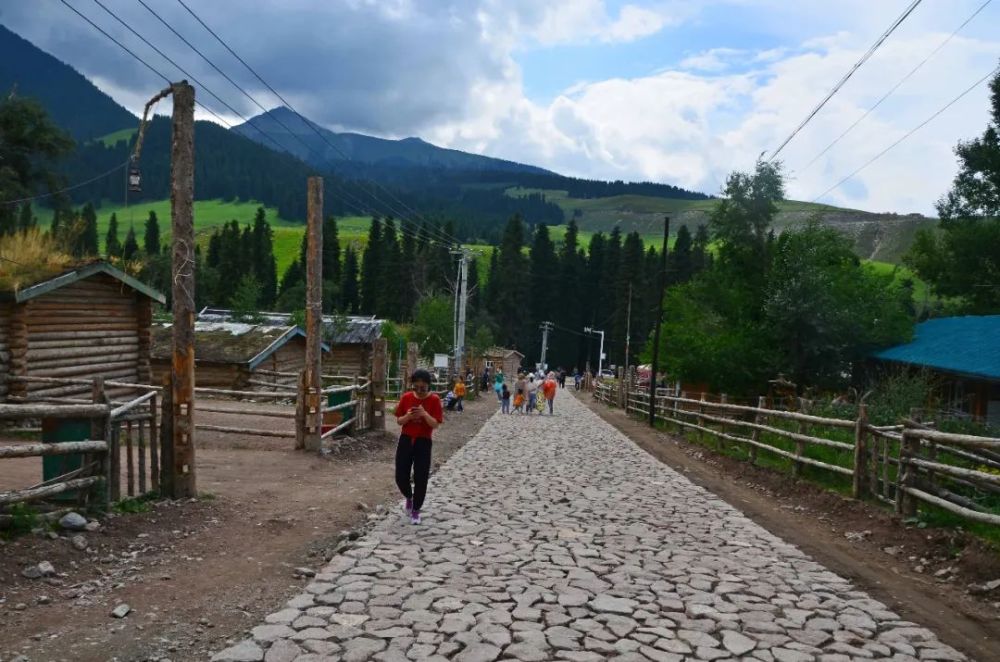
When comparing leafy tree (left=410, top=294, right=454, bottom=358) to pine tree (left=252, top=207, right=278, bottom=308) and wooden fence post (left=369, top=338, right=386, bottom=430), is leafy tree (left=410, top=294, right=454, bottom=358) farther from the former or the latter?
wooden fence post (left=369, top=338, right=386, bottom=430)

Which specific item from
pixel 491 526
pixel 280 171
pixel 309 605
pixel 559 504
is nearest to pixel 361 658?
pixel 309 605

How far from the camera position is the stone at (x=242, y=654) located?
4.50 m

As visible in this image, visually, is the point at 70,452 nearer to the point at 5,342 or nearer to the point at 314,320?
the point at 314,320

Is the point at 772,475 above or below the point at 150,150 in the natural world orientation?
below

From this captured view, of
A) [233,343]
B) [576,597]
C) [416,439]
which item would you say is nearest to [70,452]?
[416,439]

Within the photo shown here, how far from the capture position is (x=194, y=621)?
5.18 metres

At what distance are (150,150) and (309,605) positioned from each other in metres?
217

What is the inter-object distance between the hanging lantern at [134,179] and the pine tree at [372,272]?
278ft

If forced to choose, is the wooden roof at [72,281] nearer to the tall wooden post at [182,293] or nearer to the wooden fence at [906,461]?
the tall wooden post at [182,293]

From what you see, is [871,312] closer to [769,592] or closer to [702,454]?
[702,454]

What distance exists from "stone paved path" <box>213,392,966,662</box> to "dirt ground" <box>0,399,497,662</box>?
404mm

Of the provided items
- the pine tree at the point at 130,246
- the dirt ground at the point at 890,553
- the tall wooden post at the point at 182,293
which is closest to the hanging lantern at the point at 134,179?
the tall wooden post at the point at 182,293

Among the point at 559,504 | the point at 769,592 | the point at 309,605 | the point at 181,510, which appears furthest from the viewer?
the point at 559,504

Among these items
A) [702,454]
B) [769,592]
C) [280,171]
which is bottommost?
[702,454]
